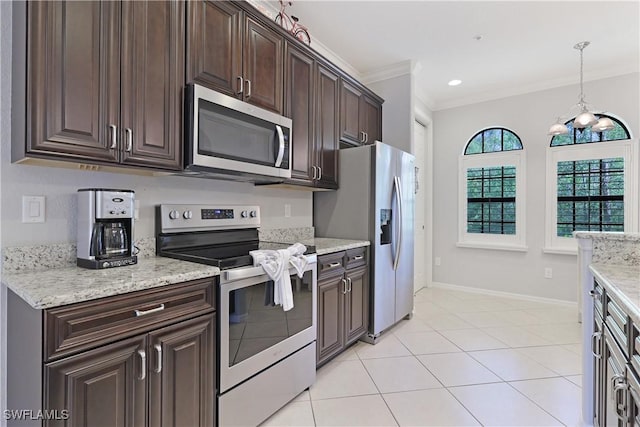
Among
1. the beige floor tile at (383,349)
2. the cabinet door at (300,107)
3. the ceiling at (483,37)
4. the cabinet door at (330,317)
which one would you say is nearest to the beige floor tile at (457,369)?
the beige floor tile at (383,349)

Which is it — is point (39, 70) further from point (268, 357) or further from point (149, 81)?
point (268, 357)

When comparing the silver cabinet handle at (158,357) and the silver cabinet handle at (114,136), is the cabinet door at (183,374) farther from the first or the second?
the silver cabinet handle at (114,136)

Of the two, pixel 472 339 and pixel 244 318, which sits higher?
pixel 244 318

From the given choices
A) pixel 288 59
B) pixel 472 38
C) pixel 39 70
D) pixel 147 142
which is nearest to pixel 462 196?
pixel 472 38

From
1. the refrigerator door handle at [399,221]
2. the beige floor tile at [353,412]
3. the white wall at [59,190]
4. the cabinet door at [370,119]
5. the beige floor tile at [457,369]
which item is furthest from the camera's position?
the cabinet door at [370,119]

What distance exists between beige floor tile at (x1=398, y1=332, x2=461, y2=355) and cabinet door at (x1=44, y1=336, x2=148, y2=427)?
2.09 metres

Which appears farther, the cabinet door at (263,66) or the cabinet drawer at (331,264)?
the cabinet drawer at (331,264)

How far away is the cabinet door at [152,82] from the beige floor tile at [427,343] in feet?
7.60

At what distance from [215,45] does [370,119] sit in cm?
203

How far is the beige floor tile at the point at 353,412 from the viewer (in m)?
1.77

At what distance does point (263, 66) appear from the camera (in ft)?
6.93

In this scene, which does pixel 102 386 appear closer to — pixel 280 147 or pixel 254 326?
pixel 254 326

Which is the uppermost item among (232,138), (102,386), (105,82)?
(105,82)

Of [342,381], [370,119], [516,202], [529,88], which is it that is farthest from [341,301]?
[529,88]
